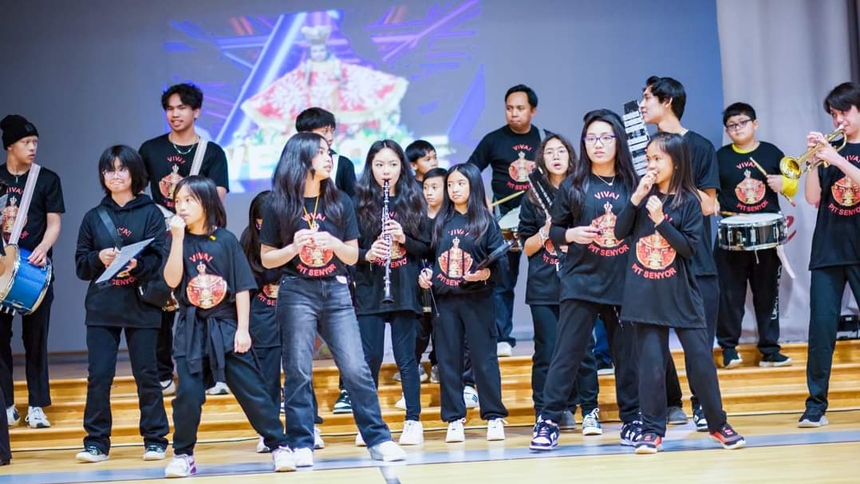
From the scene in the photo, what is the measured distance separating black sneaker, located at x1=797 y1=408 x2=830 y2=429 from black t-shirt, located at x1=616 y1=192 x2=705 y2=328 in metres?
1.01

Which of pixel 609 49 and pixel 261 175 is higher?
pixel 609 49

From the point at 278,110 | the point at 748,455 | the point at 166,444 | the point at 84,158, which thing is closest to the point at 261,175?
the point at 278,110

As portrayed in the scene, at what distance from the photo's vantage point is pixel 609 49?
331 inches

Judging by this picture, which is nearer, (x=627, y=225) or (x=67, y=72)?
(x=627, y=225)

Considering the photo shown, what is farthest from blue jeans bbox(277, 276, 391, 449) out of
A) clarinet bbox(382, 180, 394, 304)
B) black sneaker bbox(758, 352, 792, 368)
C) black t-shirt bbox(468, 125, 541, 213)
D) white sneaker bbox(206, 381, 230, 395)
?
black sneaker bbox(758, 352, 792, 368)

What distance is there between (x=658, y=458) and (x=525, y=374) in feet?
6.01

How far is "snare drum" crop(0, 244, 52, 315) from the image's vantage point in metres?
5.29

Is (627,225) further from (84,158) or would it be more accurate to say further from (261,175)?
(84,158)

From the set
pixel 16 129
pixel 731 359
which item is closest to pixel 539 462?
pixel 731 359

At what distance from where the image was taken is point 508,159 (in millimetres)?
6547

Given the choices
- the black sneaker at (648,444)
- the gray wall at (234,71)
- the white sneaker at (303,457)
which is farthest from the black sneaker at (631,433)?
the gray wall at (234,71)

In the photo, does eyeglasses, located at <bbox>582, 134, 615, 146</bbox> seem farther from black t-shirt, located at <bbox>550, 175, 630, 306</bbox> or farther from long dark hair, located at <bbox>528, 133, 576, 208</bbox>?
long dark hair, located at <bbox>528, 133, 576, 208</bbox>

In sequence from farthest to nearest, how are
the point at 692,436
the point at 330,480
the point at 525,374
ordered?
the point at 525,374
the point at 692,436
the point at 330,480

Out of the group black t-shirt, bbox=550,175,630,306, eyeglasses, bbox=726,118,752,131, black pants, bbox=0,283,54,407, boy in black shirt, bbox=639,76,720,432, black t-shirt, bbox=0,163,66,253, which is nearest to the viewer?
black t-shirt, bbox=550,175,630,306
